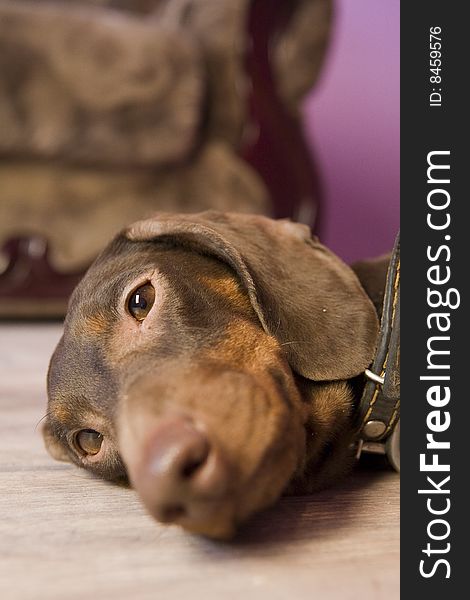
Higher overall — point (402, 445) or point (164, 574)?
point (402, 445)

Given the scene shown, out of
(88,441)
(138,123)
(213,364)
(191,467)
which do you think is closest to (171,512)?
(191,467)

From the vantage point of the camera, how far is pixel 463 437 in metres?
1.11

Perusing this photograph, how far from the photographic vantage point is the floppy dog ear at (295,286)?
131 centimetres

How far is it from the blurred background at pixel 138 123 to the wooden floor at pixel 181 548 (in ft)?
5.33

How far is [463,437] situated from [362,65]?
3.48m

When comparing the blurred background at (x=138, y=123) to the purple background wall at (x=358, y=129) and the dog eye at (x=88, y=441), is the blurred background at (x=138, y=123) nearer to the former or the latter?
the purple background wall at (x=358, y=129)

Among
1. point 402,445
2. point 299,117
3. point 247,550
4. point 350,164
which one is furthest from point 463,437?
point 350,164

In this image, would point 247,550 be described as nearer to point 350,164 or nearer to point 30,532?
point 30,532

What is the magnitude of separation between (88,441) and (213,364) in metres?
0.41

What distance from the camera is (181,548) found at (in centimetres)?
111

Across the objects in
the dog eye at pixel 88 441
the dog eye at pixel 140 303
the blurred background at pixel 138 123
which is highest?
the blurred background at pixel 138 123

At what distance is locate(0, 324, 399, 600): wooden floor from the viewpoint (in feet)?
3.23

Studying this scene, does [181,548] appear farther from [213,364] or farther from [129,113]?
[129,113]

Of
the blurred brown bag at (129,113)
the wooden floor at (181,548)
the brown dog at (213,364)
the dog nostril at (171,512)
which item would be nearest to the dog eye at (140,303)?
the brown dog at (213,364)
